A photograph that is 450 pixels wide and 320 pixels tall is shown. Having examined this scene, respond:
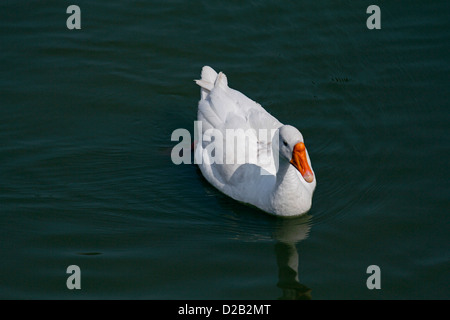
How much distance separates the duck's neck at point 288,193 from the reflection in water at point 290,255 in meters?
0.17

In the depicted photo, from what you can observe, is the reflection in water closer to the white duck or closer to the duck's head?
the white duck

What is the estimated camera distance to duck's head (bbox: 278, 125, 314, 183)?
340 inches

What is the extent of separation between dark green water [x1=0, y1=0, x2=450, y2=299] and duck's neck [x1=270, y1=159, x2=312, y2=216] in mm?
255

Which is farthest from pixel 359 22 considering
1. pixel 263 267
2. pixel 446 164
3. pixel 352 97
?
pixel 263 267

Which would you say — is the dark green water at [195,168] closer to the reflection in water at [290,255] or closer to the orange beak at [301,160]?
the reflection in water at [290,255]

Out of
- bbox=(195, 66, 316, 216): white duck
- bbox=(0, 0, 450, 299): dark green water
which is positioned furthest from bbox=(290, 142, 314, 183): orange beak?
bbox=(0, 0, 450, 299): dark green water

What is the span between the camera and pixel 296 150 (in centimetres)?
866

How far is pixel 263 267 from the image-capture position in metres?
8.59

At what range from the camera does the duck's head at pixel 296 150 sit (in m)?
8.64

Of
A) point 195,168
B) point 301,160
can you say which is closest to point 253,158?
point 301,160

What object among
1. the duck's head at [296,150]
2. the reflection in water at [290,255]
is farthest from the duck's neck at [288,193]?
the duck's head at [296,150]

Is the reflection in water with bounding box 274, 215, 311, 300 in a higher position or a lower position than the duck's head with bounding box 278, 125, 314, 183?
lower

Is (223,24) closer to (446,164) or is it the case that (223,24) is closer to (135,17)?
(135,17)

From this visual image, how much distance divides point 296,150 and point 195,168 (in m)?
2.52
